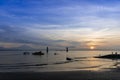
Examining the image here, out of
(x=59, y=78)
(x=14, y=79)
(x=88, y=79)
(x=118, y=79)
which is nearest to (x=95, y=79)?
(x=88, y=79)

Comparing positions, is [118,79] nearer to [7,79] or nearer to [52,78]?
[52,78]

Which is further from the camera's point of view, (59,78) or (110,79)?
(59,78)

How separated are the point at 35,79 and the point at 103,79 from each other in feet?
22.0

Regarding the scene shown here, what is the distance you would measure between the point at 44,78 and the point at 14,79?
9.98ft

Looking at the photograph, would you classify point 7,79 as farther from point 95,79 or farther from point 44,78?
point 95,79

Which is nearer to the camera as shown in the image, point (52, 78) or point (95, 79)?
point (95, 79)

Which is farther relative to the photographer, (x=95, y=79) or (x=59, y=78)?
(x=59, y=78)

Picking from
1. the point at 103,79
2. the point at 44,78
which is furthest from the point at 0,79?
the point at 103,79

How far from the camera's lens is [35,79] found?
977 inches

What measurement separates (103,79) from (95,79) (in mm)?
814

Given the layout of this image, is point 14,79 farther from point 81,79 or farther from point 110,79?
point 110,79

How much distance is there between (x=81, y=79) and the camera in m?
24.9

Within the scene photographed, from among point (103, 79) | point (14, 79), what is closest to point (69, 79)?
point (103, 79)

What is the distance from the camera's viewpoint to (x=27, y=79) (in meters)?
24.9
